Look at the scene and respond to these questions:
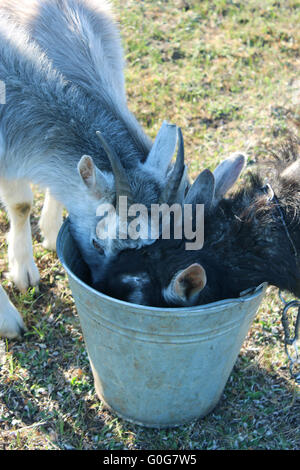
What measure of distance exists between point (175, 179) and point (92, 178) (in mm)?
461

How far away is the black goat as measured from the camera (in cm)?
272

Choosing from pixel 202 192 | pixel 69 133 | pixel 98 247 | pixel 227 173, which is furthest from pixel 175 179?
pixel 69 133

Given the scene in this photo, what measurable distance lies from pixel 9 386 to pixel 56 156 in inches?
61.4

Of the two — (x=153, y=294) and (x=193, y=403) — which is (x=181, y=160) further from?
(x=193, y=403)

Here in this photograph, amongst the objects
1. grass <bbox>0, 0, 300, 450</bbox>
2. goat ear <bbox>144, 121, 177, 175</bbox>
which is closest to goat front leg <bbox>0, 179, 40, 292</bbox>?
grass <bbox>0, 0, 300, 450</bbox>

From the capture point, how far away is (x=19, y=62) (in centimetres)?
331

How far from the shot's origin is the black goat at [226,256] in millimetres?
2725

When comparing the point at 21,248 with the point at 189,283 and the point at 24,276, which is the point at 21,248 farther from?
the point at 189,283

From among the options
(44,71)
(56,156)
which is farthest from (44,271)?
(44,71)

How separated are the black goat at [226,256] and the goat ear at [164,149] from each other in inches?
12.5

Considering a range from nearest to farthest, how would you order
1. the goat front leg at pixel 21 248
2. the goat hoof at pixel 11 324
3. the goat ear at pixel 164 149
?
the goat ear at pixel 164 149 < the goat hoof at pixel 11 324 < the goat front leg at pixel 21 248

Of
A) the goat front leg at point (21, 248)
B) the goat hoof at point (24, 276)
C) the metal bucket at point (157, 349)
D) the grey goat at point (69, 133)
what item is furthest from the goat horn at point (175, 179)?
the goat hoof at point (24, 276)

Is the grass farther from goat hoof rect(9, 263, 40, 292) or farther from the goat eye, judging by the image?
the goat eye

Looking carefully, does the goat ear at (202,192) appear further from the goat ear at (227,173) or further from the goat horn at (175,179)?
the goat ear at (227,173)
